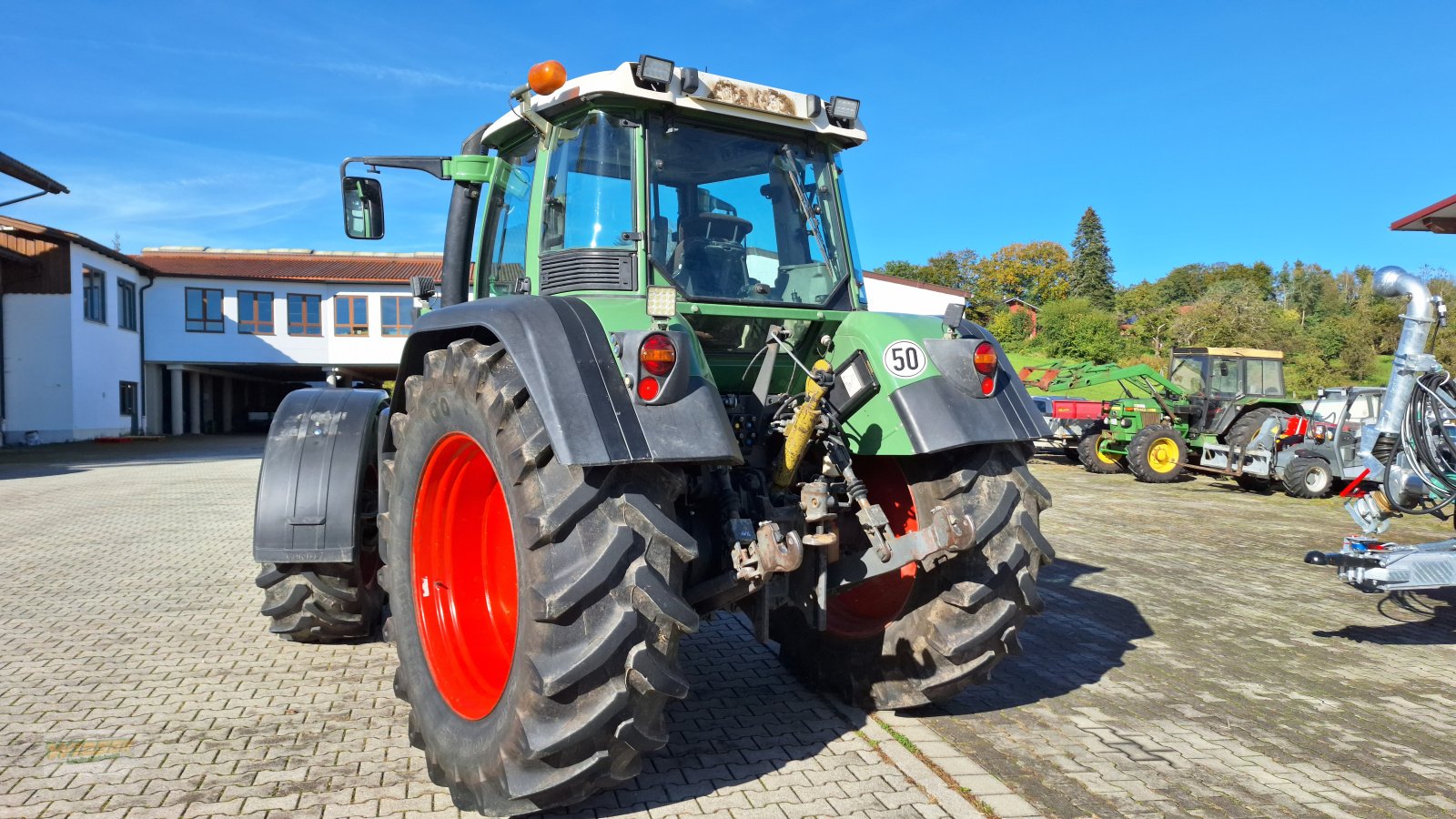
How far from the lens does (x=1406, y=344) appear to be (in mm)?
5711

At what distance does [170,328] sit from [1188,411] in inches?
1231

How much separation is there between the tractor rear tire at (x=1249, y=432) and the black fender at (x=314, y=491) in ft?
47.7

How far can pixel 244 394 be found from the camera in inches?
1745

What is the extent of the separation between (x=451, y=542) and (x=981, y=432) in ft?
6.66

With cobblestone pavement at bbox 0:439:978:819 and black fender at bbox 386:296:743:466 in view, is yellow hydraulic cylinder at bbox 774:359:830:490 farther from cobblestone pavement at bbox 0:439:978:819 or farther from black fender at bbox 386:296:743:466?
cobblestone pavement at bbox 0:439:978:819

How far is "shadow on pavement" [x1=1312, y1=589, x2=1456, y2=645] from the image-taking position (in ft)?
19.9

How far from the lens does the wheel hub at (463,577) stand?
12.1 ft

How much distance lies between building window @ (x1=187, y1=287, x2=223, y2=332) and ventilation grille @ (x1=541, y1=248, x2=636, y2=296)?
113 ft

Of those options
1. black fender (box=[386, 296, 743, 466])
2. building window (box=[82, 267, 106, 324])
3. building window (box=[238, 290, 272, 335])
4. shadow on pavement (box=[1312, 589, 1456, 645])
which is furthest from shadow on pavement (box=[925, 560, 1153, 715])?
building window (box=[238, 290, 272, 335])

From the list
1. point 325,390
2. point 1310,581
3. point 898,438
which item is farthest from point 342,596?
point 1310,581

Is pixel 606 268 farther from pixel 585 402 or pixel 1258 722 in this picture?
pixel 1258 722

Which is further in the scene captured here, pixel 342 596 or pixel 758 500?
pixel 342 596

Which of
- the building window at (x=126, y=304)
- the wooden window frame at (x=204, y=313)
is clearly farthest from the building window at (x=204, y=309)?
the building window at (x=126, y=304)

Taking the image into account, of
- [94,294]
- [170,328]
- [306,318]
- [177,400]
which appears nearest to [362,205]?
[94,294]
